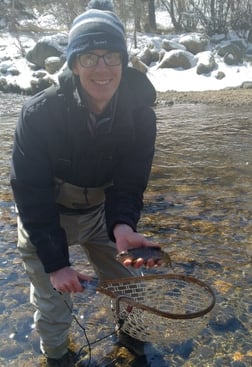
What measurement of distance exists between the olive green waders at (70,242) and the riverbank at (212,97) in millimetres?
12524

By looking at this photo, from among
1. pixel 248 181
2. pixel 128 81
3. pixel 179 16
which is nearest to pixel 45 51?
pixel 179 16

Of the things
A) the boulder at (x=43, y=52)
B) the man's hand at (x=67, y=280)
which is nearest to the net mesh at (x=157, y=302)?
the man's hand at (x=67, y=280)

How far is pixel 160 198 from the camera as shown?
649 centimetres

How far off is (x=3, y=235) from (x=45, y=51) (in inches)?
822

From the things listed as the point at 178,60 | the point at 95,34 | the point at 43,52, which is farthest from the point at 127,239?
the point at 43,52

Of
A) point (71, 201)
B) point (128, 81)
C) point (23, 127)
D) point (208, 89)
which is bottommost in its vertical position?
point (208, 89)

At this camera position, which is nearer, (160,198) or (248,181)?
(160,198)

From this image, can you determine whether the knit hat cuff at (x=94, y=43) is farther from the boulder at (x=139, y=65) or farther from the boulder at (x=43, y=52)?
the boulder at (x=43, y=52)

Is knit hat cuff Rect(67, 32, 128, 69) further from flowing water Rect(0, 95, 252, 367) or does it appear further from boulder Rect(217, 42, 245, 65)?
boulder Rect(217, 42, 245, 65)

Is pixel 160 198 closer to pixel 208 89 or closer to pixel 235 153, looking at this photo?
pixel 235 153

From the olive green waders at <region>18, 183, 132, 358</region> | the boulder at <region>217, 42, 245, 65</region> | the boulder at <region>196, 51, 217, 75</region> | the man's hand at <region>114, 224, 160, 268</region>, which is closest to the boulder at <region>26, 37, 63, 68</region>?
the boulder at <region>196, 51, 217, 75</region>

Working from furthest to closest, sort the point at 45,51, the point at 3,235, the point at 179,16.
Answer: the point at 179,16 < the point at 45,51 < the point at 3,235

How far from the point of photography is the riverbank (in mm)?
15363

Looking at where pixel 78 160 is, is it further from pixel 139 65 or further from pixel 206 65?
pixel 139 65
